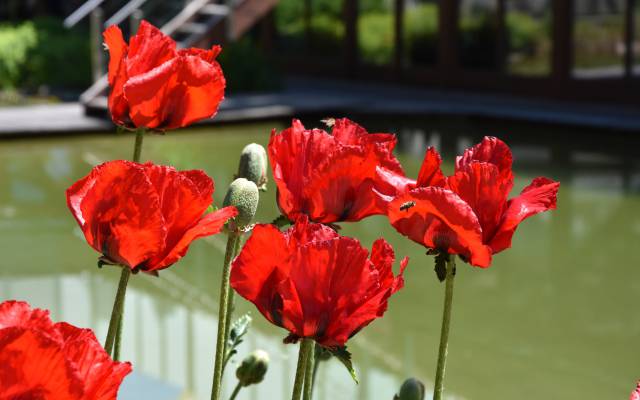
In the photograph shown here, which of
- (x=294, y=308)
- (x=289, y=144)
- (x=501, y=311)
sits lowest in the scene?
(x=501, y=311)

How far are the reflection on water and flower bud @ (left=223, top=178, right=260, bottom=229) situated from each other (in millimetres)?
3460

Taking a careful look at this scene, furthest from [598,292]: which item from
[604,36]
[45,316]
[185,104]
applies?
[604,36]

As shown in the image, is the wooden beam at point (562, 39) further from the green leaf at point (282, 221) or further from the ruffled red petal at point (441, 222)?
the ruffled red petal at point (441, 222)

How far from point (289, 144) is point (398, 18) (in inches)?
654

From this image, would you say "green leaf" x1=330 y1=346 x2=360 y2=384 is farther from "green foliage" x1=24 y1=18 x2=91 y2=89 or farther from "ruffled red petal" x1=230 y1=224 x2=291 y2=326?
"green foliage" x1=24 y1=18 x2=91 y2=89

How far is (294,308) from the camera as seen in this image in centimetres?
99

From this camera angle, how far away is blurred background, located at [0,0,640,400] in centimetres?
571

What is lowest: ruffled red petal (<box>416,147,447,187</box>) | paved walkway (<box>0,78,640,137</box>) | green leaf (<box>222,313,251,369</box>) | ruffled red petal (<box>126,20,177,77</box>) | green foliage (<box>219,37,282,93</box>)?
paved walkway (<box>0,78,640,137</box>)

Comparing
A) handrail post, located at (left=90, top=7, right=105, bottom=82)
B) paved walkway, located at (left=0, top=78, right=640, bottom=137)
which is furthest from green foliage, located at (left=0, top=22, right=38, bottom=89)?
paved walkway, located at (left=0, top=78, right=640, bottom=137)

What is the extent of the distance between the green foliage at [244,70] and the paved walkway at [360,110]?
247 millimetres

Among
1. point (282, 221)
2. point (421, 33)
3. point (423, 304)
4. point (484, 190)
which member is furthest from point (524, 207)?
point (421, 33)

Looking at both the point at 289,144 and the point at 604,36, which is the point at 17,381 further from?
the point at 604,36

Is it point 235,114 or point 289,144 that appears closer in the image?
point 289,144

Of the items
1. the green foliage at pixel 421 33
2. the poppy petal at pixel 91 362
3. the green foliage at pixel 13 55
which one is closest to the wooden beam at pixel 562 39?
the green foliage at pixel 421 33
